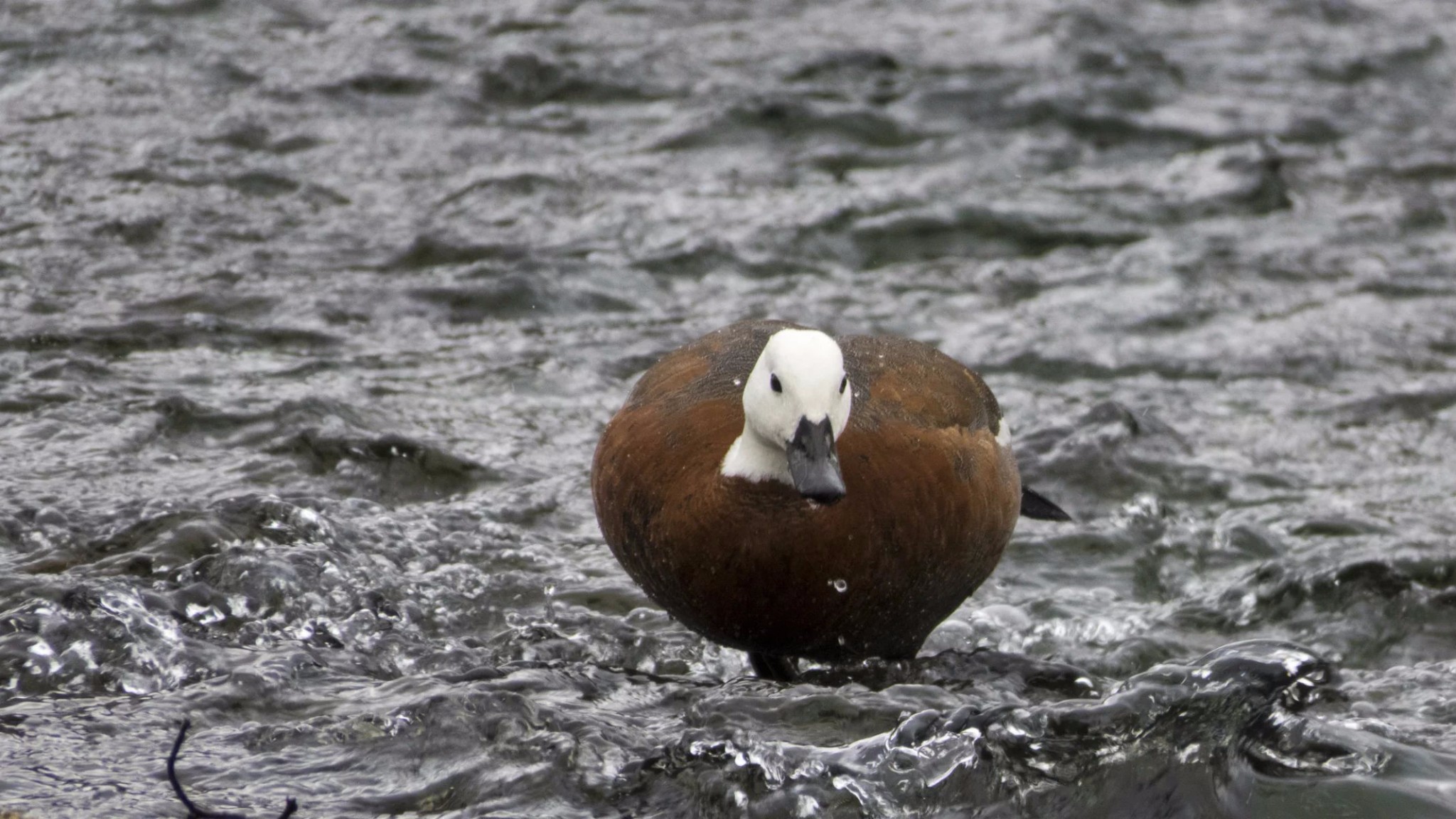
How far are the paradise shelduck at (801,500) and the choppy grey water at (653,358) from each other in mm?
212

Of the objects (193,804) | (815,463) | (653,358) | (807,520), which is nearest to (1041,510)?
(807,520)

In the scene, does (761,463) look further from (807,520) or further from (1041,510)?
(1041,510)

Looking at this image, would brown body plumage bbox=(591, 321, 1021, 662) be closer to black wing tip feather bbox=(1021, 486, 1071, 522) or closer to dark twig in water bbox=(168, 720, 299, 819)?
black wing tip feather bbox=(1021, 486, 1071, 522)

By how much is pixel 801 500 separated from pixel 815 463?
24 centimetres

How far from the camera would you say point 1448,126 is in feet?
34.0

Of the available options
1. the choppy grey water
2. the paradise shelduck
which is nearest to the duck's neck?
the paradise shelduck

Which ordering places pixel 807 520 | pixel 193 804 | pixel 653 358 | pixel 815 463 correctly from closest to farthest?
pixel 193 804, pixel 815 463, pixel 807 520, pixel 653 358

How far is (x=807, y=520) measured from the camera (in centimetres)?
408

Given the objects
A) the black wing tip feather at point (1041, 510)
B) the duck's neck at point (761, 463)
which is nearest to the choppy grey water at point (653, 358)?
the black wing tip feather at point (1041, 510)

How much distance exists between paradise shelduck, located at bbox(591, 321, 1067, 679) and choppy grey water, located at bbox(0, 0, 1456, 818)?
0.21 metres

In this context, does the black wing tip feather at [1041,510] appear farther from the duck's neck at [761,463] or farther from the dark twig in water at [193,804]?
the dark twig in water at [193,804]

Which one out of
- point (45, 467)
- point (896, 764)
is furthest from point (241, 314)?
point (896, 764)

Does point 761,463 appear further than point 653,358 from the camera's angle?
No

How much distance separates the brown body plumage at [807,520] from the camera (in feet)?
13.4
